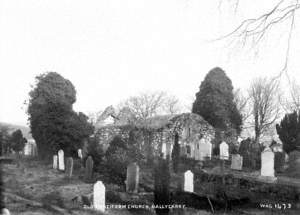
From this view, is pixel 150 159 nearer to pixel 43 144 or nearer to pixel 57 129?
pixel 57 129

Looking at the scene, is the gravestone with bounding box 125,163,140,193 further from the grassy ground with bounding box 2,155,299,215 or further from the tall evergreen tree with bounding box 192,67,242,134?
the tall evergreen tree with bounding box 192,67,242,134

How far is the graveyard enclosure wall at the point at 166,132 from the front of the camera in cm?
2709

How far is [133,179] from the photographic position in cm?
1238

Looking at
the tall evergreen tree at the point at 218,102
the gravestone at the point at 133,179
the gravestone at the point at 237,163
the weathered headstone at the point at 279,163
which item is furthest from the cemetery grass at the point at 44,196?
the tall evergreen tree at the point at 218,102

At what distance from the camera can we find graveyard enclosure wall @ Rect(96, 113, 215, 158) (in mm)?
27094

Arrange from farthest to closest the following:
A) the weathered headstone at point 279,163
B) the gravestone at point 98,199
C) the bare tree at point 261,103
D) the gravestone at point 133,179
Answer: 1. the bare tree at point 261,103
2. the weathered headstone at point 279,163
3. the gravestone at point 133,179
4. the gravestone at point 98,199

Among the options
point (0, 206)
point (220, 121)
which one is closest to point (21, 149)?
point (220, 121)

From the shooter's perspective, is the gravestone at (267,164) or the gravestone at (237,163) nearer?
the gravestone at (267,164)

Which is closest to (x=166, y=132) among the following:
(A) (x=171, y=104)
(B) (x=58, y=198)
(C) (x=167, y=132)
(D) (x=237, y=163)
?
(C) (x=167, y=132)

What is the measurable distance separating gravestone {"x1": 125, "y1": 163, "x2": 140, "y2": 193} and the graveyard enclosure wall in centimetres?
1315

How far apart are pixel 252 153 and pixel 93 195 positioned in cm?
1340

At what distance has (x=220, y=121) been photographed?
3077 centimetres

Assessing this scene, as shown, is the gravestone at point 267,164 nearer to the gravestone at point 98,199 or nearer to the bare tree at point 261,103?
the gravestone at point 98,199

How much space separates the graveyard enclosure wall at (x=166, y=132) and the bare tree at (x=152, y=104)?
74.1ft
